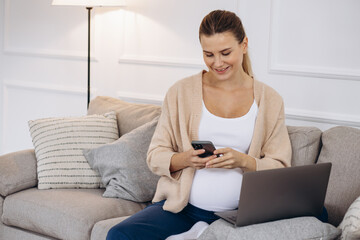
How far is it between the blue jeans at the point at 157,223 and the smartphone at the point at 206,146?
256 mm

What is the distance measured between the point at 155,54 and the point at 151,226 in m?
1.63

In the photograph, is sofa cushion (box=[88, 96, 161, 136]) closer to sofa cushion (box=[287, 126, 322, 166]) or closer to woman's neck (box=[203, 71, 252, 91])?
woman's neck (box=[203, 71, 252, 91])

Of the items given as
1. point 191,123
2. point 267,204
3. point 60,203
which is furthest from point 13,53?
point 267,204

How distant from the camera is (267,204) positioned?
6.17 ft

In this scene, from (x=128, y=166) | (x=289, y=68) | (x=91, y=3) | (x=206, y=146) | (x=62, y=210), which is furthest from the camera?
(x=91, y=3)

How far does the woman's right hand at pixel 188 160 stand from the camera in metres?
2.04

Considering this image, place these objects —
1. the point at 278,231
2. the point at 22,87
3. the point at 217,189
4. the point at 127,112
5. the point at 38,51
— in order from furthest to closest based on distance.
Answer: the point at 22,87 → the point at 38,51 → the point at 127,112 → the point at 217,189 → the point at 278,231

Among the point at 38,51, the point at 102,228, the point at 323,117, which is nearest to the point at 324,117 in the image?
the point at 323,117

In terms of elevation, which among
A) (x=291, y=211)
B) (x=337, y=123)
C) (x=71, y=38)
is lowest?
(x=291, y=211)

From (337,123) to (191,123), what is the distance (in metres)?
0.89

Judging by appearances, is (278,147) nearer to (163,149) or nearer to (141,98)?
(163,149)

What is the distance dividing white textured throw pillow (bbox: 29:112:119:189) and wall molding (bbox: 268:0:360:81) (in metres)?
0.89

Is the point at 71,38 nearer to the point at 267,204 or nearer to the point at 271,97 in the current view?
the point at 271,97

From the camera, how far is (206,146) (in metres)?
2.01
